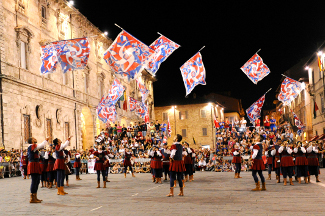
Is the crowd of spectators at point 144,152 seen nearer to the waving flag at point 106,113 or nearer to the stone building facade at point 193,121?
the waving flag at point 106,113

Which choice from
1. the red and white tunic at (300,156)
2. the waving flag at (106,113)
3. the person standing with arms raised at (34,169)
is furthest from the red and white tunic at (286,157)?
the waving flag at (106,113)

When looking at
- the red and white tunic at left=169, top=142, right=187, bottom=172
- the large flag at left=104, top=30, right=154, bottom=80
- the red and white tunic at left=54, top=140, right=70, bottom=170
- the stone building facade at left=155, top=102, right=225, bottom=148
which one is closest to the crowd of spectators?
the large flag at left=104, top=30, right=154, bottom=80

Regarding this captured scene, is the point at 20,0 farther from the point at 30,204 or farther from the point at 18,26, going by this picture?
the point at 30,204

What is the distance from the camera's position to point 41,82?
109ft

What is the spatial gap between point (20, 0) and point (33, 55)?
4.45m

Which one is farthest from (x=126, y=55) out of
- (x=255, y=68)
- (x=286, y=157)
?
(x=255, y=68)

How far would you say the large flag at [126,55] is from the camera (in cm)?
1762

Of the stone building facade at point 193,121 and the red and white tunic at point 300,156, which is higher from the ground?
the stone building facade at point 193,121

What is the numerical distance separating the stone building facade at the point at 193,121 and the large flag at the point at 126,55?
2085 inches

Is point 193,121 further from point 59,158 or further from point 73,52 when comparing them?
point 59,158

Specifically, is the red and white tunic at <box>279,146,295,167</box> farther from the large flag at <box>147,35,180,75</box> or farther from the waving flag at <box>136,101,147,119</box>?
the waving flag at <box>136,101,147,119</box>

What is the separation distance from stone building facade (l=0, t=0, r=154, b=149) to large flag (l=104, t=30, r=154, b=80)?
1331cm

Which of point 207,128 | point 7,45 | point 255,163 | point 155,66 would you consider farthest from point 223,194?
point 207,128

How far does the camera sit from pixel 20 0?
31.0m
